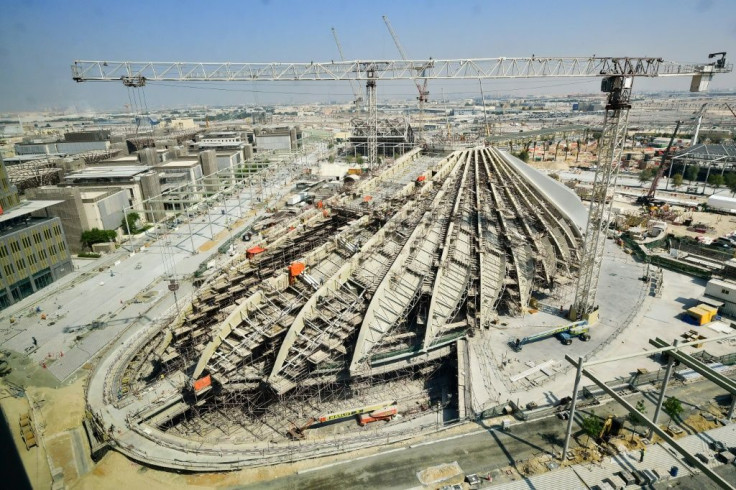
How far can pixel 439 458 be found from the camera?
27766 mm

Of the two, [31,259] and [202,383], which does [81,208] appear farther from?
[202,383]

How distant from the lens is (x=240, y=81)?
60.5 meters

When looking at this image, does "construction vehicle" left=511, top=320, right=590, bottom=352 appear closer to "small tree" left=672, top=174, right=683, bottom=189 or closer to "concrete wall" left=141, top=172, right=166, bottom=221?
"concrete wall" left=141, top=172, right=166, bottom=221

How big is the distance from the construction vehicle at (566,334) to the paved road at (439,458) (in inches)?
405

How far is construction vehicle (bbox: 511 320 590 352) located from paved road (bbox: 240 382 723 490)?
10299 mm

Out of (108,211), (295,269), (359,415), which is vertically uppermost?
(295,269)

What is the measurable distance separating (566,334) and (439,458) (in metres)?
21.0

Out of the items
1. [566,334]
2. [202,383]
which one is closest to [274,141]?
[202,383]

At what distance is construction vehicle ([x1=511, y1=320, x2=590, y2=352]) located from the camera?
4096 cm

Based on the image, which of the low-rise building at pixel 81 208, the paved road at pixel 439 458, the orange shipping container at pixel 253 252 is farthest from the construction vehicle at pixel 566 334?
the low-rise building at pixel 81 208

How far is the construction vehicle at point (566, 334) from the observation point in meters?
41.0

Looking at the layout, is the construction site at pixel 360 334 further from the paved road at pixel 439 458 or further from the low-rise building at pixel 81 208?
the low-rise building at pixel 81 208

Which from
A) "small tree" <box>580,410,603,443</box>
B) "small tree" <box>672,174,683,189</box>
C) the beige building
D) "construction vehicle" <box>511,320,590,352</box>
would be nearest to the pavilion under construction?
"construction vehicle" <box>511,320,590,352</box>

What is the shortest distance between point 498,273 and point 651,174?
95516 mm
